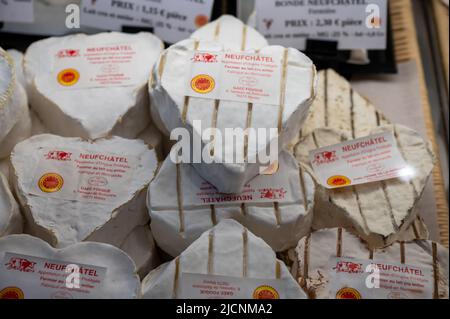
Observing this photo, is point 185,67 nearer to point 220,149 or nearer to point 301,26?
point 220,149

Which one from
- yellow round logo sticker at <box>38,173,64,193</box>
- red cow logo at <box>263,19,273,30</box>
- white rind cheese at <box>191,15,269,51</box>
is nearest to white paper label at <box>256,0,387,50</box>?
red cow logo at <box>263,19,273,30</box>

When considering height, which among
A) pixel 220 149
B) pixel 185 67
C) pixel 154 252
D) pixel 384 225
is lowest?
pixel 154 252

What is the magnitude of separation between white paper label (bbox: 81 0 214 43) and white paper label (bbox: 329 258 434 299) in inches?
30.7

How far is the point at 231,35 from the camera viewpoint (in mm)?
1330

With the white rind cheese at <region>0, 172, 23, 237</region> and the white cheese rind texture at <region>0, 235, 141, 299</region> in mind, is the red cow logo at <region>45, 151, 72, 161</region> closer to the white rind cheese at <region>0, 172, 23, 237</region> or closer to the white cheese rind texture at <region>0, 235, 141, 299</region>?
the white rind cheese at <region>0, 172, 23, 237</region>

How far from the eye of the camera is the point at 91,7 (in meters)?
1.42

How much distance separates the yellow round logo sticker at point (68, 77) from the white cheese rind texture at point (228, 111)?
0.20m

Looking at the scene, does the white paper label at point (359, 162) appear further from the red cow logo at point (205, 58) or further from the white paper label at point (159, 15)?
the white paper label at point (159, 15)

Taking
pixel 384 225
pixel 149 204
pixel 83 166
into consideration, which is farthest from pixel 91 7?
pixel 384 225

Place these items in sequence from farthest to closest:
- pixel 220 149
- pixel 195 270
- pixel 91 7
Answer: pixel 91 7
pixel 220 149
pixel 195 270

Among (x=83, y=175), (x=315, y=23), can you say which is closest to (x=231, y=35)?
(x=315, y=23)

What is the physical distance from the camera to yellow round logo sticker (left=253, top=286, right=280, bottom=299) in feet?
2.97

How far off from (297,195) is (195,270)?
0.30m
